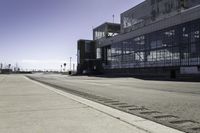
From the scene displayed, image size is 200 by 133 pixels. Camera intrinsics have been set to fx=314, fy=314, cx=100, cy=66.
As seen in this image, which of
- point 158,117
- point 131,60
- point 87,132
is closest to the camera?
point 87,132

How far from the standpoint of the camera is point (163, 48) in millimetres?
78375

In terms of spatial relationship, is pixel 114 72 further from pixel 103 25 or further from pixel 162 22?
pixel 162 22

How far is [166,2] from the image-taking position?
8044 cm

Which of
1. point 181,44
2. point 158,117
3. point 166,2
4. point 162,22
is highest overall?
point 166,2

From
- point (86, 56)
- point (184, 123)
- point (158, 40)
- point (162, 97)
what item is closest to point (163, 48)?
point (158, 40)

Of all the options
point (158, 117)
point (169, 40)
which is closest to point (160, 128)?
point (158, 117)

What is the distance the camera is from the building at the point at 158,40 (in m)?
67.5

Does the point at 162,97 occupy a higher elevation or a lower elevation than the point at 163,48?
lower

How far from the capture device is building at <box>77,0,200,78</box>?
2657 inches

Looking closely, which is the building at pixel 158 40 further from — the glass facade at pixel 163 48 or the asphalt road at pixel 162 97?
the asphalt road at pixel 162 97

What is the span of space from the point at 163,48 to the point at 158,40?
3.52 m

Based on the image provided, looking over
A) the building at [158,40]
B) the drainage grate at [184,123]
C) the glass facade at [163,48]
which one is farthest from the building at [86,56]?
the drainage grate at [184,123]

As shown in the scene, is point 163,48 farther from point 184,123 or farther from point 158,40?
point 184,123

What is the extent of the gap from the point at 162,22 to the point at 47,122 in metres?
73.0
